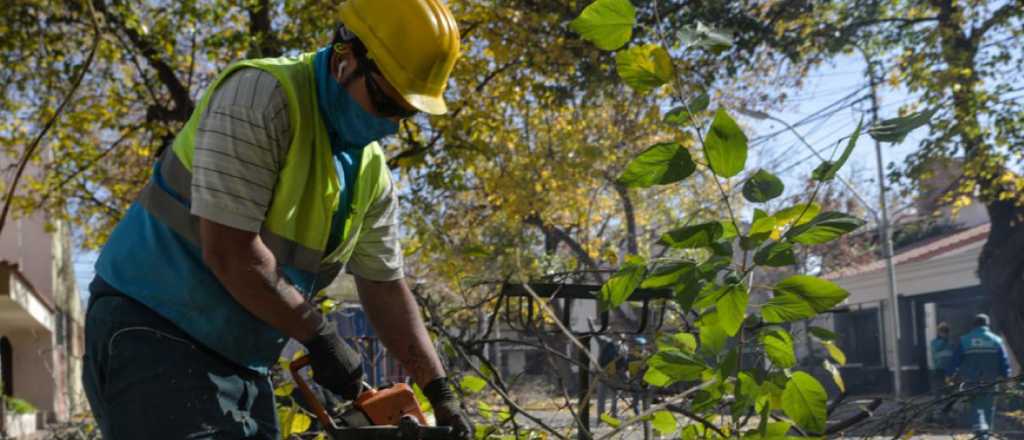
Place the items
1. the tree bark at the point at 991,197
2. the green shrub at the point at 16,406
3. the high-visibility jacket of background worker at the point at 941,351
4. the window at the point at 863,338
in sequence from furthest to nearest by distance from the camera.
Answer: the window at the point at 863,338 → the green shrub at the point at 16,406 → the high-visibility jacket of background worker at the point at 941,351 → the tree bark at the point at 991,197

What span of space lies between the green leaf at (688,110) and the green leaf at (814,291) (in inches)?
15.3

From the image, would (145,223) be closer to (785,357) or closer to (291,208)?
(291,208)

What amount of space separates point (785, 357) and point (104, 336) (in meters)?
1.41

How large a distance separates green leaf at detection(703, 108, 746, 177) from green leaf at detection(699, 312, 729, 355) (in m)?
0.35

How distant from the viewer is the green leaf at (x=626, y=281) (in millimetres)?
2412

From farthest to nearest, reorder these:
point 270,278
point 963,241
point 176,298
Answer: point 963,241
point 176,298
point 270,278

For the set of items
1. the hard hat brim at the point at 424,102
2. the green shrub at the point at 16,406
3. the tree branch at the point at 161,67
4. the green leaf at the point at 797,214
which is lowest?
the green shrub at the point at 16,406

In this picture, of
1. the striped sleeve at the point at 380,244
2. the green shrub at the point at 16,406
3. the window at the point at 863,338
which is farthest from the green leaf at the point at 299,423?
the window at the point at 863,338

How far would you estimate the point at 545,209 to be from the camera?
56.6ft

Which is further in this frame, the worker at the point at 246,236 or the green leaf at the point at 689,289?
the green leaf at the point at 689,289

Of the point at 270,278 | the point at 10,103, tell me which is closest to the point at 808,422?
the point at 270,278

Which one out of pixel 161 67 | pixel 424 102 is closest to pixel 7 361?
pixel 161 67

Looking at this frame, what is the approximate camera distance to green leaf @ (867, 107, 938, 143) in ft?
6.96

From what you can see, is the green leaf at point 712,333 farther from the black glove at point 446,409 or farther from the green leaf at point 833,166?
the black glove at point 446,409
